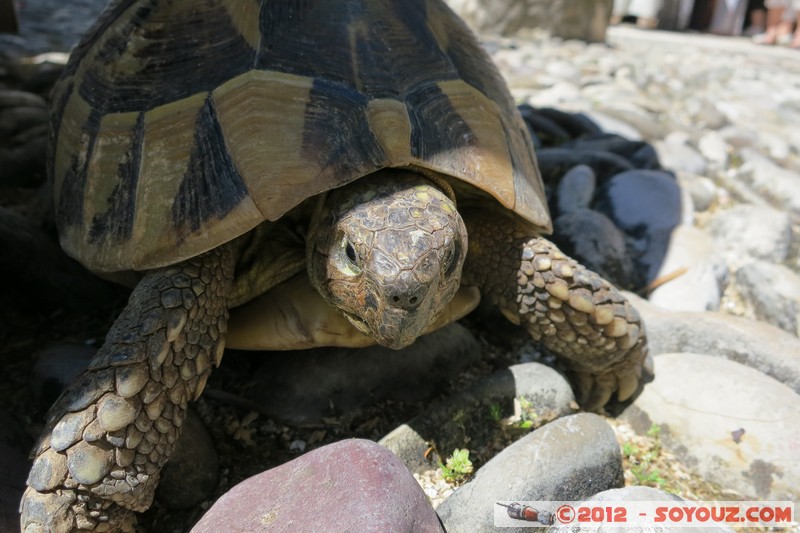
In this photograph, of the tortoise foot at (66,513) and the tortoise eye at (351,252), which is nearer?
the tortoise foot at (66,513)

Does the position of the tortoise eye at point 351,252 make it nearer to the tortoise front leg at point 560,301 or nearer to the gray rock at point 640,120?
the tortoise front leg at point 560,301

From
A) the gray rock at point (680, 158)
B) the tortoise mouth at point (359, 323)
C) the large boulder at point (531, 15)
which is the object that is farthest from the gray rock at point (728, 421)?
the large boulder at point (531, 15)

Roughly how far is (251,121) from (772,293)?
230 cm

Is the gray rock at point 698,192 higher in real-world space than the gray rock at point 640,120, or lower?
lower

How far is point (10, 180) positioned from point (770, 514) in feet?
11.4

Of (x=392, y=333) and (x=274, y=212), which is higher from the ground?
(x=274, y=212)

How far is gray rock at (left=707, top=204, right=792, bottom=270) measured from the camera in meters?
3.14

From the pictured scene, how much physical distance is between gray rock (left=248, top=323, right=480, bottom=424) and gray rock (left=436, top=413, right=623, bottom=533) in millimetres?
482

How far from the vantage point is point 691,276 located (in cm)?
277

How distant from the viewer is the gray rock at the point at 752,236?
10.3 feet

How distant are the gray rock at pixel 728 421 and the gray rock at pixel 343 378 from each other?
0.72 m

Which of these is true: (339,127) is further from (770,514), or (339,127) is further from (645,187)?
(645,187)

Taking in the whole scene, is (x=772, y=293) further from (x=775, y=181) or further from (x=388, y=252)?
→ (x=388, y=252)

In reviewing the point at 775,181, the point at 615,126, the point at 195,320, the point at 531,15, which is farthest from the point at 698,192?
the point at 531,15
